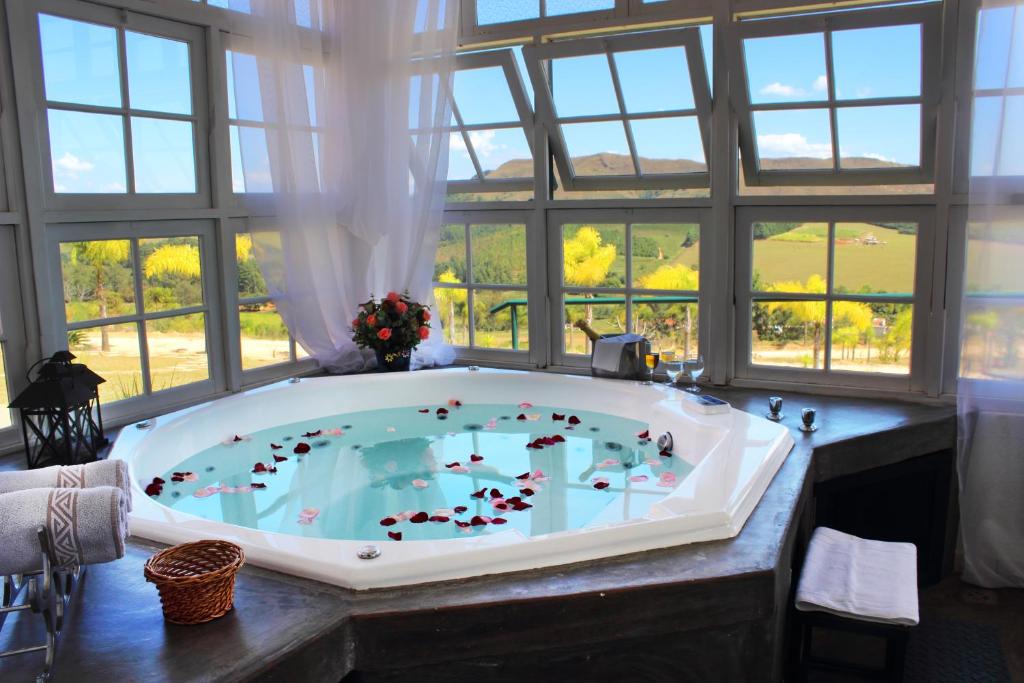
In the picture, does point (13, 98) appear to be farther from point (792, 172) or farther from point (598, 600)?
point (792, 172)

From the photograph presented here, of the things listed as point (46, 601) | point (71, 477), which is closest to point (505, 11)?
point (71, 477)

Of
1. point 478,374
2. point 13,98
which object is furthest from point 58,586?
point 478,374

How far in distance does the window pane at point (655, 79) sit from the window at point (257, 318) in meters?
1.72

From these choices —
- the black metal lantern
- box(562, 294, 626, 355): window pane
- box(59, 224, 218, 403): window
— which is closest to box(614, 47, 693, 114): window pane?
box(562, 294, 626, 355): window pane

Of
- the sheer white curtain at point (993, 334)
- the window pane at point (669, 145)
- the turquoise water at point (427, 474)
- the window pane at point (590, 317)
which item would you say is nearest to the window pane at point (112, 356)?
the turquoise water at point (427, 474)

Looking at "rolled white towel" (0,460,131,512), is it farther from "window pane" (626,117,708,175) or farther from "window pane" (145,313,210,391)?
"window pane" (626,117,708,175)

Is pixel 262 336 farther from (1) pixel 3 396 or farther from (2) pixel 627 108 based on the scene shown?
(2) pixel 627 108

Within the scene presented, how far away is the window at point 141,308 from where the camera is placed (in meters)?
3.34

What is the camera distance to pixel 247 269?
407 centimetres

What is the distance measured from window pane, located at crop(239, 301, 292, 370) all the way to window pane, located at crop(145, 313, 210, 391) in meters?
0.24

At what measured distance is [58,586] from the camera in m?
1.75

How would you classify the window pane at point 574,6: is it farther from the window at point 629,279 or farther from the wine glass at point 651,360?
the wine glass at point 651,360

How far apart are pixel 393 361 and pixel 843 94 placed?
7.45 ft

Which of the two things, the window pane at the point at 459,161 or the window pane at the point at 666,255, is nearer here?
the window pane at the point at 666,255
